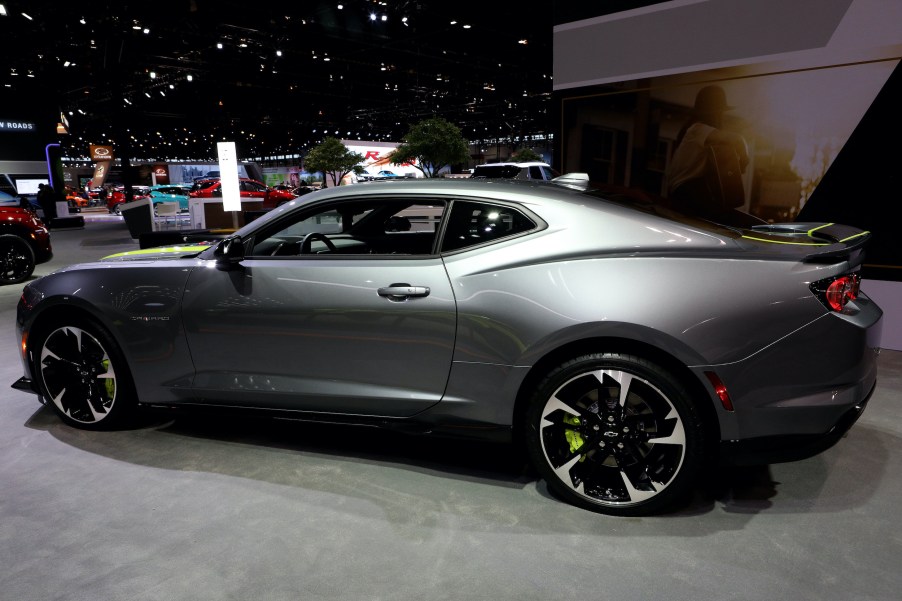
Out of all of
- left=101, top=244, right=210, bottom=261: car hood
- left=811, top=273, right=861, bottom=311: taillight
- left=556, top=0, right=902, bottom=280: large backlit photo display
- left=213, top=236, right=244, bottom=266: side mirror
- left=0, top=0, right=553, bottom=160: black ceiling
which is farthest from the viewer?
left=0, top=0, right=553, bottom=160: black ceiling

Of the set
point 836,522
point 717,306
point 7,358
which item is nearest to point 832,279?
point 717,306

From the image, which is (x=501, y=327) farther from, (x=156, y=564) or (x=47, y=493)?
(x=47, y=493)

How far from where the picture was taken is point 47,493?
2732mm

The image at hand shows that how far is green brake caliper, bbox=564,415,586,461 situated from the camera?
2.44m

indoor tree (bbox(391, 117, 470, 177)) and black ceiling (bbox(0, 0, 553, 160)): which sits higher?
black ceiling (bbox(0, 0, 553, 160))

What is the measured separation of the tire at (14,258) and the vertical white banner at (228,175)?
3.69m

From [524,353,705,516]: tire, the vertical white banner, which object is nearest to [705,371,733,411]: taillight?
[524,353,705,516]: tire

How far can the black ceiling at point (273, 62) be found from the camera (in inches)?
611

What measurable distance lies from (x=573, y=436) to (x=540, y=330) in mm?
486

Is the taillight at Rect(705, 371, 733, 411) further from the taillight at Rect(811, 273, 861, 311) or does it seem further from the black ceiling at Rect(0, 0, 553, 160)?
the black ceiling at Rect(0, 0, 553, 160)

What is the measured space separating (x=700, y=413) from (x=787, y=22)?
4444 millimetres

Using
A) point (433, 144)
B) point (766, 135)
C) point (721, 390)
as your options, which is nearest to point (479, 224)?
point (721, 390)

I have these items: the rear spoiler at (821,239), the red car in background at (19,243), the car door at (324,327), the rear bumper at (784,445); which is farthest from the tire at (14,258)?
the rear bumper at (784,445)

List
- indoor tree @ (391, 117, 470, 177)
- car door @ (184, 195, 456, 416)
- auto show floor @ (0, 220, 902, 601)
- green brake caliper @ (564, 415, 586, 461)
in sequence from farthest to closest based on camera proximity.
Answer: indoor tree @ (391, 117, 470, 177), car door @ (184, 195, 456, 416), green brake caliper @ (564, 415, 586, 461), auto show floor @ (0, 220, 902, 601)
